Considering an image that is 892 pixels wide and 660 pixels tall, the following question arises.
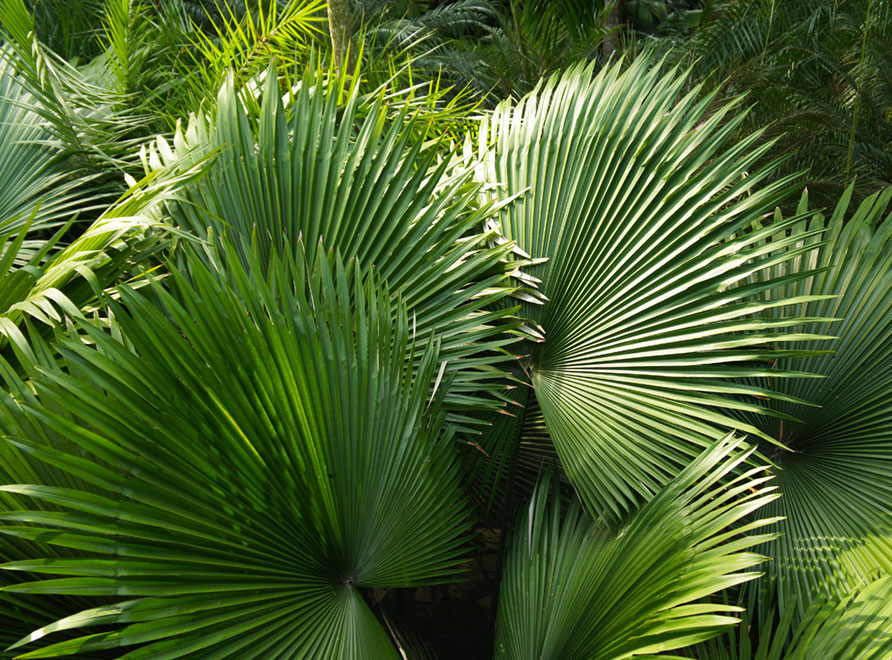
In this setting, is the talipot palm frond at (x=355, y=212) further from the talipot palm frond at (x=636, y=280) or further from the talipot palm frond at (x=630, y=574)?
the talipot palm frond at (x=630, y=574)

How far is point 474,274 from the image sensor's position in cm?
198

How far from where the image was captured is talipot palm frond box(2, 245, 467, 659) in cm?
114

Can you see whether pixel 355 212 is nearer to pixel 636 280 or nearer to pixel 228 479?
pixel 636 280

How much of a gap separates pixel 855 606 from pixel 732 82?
409 cm

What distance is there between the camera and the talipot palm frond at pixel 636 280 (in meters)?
1.83

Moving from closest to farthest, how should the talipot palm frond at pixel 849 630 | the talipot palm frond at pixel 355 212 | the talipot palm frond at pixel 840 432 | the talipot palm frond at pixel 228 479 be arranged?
the talipot palm frond at pixel 228 479 < the talipot palm frond at pixel 849 630 < the talipot palm frond at pixel 840 432 < the talipot palm frond at pixel 355 212

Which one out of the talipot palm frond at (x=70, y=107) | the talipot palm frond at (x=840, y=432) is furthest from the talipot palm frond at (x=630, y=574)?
the talipot palm frond at (x=70, y=107)

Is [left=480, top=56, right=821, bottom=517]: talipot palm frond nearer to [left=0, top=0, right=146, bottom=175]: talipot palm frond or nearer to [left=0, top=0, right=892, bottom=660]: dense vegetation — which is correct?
[left=0, top=0, right=892, bottom=660]: dense vegetation

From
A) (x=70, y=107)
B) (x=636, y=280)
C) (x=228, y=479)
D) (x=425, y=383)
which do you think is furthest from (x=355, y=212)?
(x=70, y=107)

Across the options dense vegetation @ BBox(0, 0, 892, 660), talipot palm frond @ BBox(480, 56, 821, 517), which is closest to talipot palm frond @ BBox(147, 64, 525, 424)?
dense vegetation @ BBox(0, 0, 892, 660)

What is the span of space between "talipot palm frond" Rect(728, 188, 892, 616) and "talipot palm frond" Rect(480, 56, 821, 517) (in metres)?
0.15

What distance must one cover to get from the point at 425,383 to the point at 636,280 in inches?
31.8

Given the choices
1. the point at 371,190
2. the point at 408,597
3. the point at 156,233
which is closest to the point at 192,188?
the point at 156,233

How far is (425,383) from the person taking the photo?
150cm
